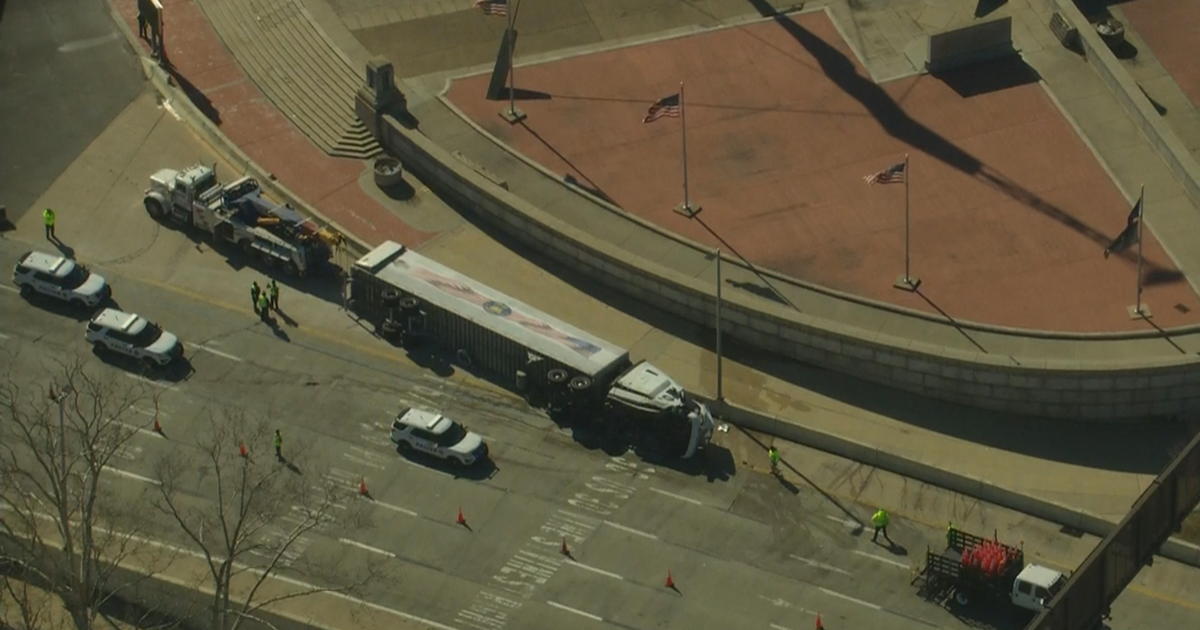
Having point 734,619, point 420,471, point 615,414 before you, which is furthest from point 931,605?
point 420,471

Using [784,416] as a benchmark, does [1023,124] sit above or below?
above

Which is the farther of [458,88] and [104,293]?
[458,88]

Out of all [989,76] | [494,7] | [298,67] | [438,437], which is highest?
[494,7]

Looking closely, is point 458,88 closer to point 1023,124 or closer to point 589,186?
point 589,186

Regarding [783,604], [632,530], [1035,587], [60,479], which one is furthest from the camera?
[632,530]

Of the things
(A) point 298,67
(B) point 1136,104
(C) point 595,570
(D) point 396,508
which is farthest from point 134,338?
(B) point 1136,104

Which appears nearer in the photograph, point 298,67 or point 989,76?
point 989,76

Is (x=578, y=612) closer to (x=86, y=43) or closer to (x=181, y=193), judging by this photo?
(x=181, y=193)
